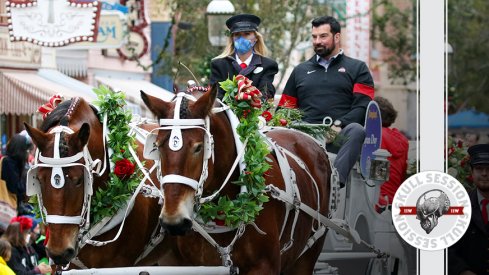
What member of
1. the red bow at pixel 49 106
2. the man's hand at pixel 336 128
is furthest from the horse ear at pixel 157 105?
the man's hand at pixel 336 128

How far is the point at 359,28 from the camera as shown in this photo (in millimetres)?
6086

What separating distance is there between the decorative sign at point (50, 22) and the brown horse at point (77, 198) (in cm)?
1287

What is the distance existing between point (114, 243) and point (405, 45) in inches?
112

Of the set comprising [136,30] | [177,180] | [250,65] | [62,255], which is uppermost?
[136,30]

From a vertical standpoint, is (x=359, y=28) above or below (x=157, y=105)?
above

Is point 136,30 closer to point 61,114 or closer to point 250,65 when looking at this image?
point 250,65

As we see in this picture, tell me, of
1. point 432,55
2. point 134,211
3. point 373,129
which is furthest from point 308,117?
point 432,55

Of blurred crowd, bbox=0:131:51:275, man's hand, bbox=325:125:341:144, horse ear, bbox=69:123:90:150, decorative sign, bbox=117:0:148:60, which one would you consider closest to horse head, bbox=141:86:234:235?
horse ear, bbox=69:123:90:150

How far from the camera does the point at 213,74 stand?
7.89 metres

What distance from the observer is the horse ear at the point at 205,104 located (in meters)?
6.38

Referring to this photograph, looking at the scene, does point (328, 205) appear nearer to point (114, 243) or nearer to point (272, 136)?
point (272, 136)

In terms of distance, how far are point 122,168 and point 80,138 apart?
0.46 metres

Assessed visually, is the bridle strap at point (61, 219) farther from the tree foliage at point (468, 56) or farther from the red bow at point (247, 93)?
the tree foliage at point (468, 56)

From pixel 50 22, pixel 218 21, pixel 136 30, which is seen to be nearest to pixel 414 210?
pixel 218 21
